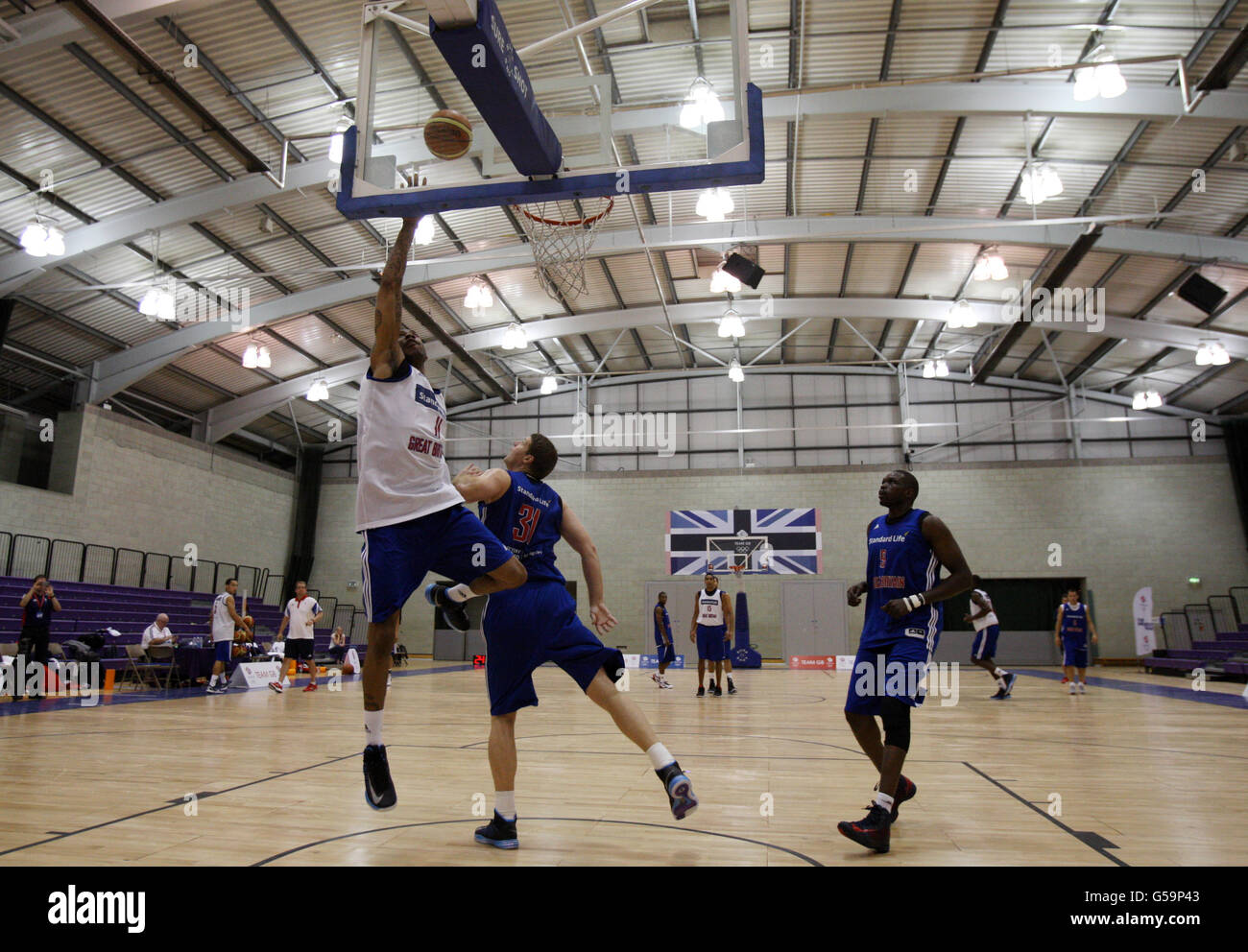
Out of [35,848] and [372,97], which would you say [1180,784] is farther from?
[372,97]

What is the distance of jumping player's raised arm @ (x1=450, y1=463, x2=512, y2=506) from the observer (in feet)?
11.8

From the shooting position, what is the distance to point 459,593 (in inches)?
139

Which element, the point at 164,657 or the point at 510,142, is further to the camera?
the point at 164,657

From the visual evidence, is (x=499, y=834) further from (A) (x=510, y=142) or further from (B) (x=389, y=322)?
(A) (x=510, y=142)

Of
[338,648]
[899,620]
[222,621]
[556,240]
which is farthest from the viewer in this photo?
[338,648]

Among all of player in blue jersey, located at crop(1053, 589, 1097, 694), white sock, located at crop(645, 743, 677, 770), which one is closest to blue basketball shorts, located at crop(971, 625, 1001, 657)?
player in blue jersey, located at crop(1053, 589, 1097, 694)

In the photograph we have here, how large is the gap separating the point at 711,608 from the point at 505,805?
882 cm

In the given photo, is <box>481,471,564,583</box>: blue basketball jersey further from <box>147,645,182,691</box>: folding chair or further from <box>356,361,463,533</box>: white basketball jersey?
<box>147,645,182,691</box>: folding chair

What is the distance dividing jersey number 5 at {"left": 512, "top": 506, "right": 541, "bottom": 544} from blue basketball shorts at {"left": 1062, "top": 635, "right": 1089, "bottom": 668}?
40.9ft

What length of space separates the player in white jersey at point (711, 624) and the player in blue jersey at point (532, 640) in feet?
26.9

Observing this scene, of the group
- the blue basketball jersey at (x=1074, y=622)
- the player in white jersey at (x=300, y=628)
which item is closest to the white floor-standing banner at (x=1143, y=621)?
the blue basketball jersey at (x=1074, y=622)

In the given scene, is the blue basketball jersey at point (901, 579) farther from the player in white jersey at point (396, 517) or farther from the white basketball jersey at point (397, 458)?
the white basketball jersey at point (397, 458)

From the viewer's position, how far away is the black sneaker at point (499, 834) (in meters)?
3.14

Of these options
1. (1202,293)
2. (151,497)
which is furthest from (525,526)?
(151,497)
